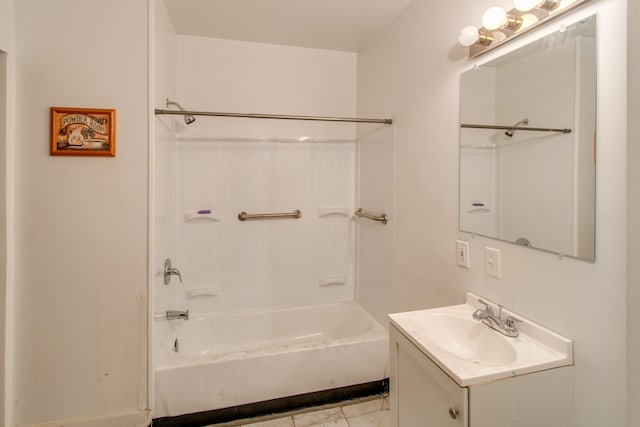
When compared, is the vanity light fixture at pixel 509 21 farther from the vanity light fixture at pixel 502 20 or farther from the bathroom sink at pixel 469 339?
the bathroom sink at pixel 469 339

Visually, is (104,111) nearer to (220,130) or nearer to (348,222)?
(220,130)

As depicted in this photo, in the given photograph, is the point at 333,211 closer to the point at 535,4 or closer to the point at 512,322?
the point at 512,322

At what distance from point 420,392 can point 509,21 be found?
1.47m

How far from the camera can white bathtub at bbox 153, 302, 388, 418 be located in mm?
1674

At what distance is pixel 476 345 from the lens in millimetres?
1247

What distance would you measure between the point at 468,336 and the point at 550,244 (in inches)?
19.8

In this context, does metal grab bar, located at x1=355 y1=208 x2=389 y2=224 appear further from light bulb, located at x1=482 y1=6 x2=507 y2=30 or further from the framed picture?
the framed picture

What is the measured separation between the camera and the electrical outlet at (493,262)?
4.26 ft

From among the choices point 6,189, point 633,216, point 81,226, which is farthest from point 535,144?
point 6,189

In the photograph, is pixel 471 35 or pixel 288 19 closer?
pixel 471 35

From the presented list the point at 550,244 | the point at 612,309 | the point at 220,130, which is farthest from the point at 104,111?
the point at 612,309

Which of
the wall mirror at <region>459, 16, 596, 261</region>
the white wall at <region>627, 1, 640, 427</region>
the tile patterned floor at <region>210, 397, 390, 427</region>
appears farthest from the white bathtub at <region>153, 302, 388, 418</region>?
the white wall at <region>627, 1, 640, 427</region>

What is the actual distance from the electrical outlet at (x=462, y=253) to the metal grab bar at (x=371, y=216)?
0.70m

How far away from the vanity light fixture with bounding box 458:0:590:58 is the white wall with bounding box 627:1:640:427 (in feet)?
1.52
